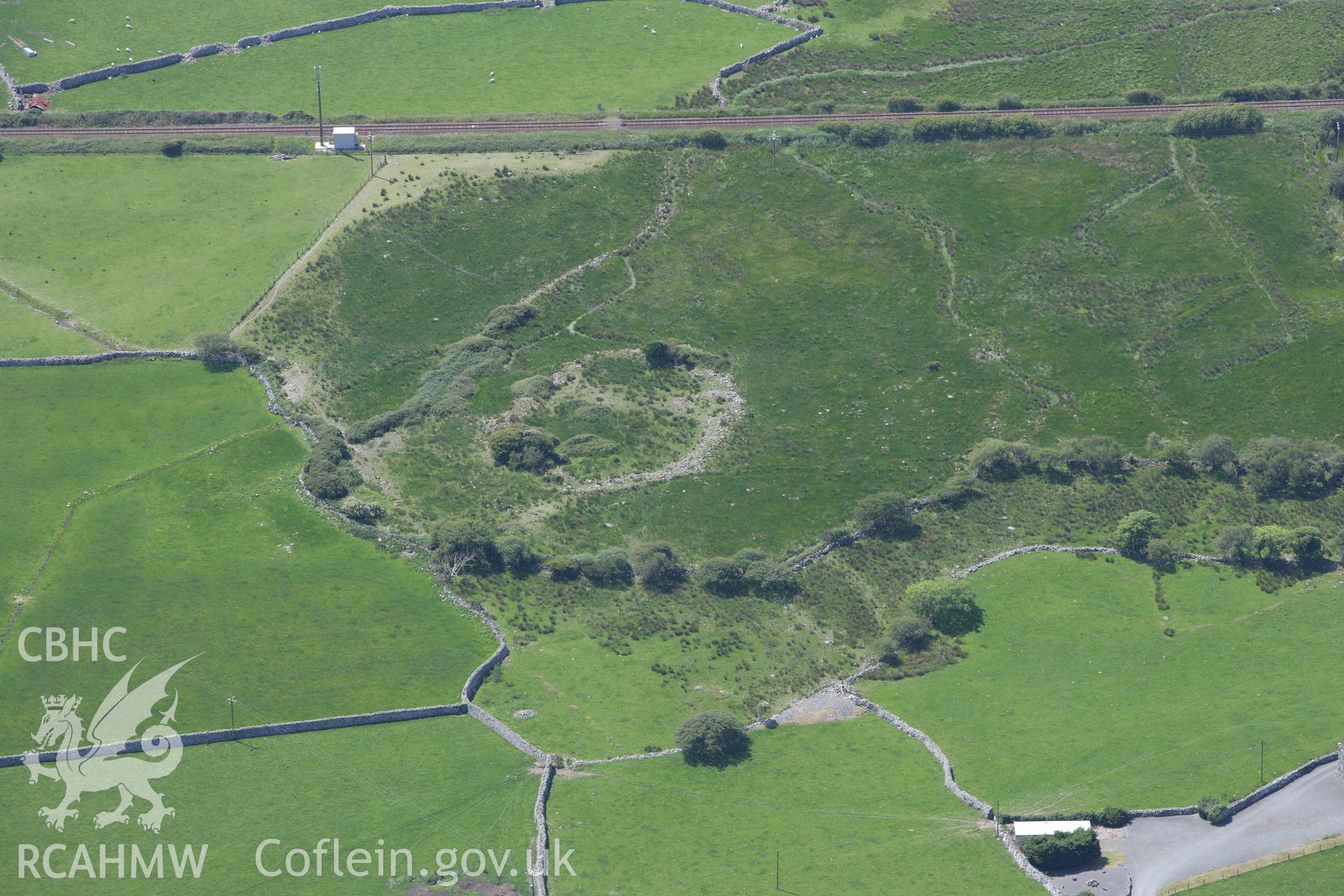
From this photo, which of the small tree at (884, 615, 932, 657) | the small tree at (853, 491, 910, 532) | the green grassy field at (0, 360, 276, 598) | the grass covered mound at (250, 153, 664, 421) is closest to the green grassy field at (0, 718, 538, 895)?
the green grassy field at (0, 360, 276, 598)

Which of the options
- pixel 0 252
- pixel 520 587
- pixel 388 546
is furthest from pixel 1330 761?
pixel 0 252

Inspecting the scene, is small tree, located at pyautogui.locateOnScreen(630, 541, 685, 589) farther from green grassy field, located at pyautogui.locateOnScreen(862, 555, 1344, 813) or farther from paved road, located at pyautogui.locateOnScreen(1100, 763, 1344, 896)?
paved road, located at pyautogui.locateOnScreen(1100, 763, 1344, 896)

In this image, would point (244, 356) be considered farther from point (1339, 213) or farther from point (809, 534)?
point (1339, 213)

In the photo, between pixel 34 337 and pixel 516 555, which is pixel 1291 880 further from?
pixel 34 337

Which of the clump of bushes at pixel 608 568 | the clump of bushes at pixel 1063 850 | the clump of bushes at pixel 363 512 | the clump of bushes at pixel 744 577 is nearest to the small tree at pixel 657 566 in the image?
the clump of bushes at pixel 608 568

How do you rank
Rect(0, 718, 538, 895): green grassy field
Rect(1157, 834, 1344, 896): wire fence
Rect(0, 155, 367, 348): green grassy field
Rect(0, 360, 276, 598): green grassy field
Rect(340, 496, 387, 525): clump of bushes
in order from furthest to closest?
Rect(0, 155, 367, 348): green grassy field < Rect(340, 496, 387, 525): clump of bushes < Rect(0, 360, 276, 598): green grassy field < Rect(0, 718, 538, 895): green grassy field < Rect(1157, 834, 1344, 896): wire fence

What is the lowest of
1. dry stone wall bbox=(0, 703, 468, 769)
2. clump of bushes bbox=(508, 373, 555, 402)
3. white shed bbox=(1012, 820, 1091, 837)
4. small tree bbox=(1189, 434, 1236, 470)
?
white shed bbox=(1012, 820, 1091, 837)

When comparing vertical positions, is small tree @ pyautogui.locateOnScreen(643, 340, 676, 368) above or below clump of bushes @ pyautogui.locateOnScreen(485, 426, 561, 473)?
above
